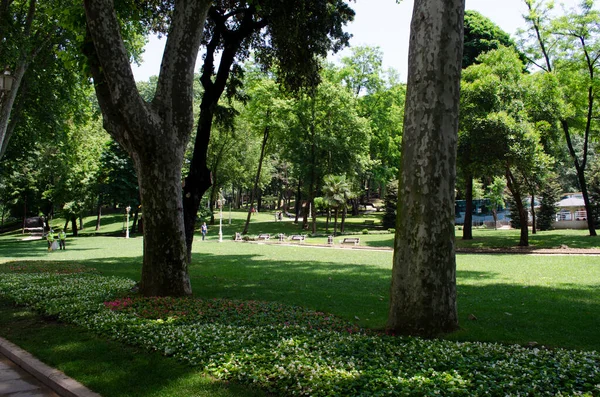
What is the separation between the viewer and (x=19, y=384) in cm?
541

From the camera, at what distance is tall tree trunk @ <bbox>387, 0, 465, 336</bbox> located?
20.9 ft

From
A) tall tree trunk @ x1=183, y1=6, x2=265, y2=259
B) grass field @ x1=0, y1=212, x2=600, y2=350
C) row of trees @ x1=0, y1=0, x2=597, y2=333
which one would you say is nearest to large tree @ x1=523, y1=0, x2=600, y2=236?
row of trees @ x1=0, y1=0, x2=597, y2=333

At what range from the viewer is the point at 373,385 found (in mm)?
4297

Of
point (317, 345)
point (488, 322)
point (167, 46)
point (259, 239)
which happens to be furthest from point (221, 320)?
point (259, 239)

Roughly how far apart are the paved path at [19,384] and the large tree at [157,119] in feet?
12.5

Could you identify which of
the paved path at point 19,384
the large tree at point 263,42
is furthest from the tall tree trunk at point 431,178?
the large tree at point 263,42

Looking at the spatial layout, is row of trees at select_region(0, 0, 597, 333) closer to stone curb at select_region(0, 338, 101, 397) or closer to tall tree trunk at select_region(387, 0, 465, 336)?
tall tree trunk at select_region(387, 0, 465, 336)

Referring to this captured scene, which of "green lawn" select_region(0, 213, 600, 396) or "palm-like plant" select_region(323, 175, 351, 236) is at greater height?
"palm-like plant" select_region(323, 175, 351, 236)

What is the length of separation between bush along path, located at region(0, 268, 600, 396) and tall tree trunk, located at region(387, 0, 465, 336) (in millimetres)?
647

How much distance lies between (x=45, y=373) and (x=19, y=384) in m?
0.33

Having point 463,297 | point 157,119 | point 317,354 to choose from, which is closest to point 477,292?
point 463,297

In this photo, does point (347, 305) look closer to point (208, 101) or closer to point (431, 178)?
point (431, 178)

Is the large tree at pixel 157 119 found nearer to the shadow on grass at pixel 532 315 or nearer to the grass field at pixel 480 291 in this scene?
the grass field at pixel 480 291

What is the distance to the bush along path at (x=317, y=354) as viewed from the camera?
429cm
